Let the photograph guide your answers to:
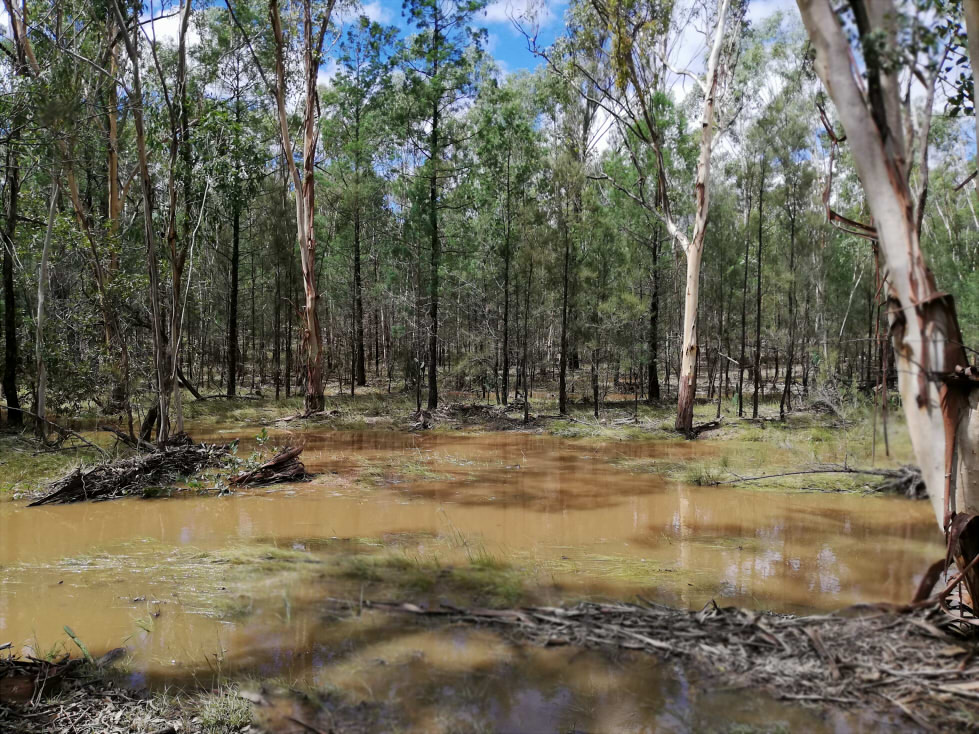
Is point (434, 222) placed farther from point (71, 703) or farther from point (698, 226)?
point (71, 703)

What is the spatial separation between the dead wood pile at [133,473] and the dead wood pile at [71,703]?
17.3 ft

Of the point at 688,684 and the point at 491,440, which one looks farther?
the point at 491,440

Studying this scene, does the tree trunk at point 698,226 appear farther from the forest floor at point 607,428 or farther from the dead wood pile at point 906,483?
the dead wood pile at point 906,483

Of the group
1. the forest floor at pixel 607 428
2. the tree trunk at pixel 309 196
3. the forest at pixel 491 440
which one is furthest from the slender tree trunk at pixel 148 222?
the tree trunk at pixel 309 196

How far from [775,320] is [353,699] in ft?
94.8

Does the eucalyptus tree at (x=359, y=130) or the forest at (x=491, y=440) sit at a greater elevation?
the eucalyptus tree at (x=359, y=130)

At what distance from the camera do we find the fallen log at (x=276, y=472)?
9.02 m

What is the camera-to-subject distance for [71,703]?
10.1 feet

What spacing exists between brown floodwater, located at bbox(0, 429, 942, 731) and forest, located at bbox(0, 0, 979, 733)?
0.03 m

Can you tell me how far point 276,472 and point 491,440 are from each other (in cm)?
629

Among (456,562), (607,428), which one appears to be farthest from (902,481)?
(607,428)

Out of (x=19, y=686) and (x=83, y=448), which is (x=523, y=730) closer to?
(x=19, y=686)

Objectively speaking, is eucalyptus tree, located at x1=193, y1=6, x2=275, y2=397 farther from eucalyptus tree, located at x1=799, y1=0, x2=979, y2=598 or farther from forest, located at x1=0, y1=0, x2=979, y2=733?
eucalyptus tree, located at x1=799, y1=0, x2=979, y2=598

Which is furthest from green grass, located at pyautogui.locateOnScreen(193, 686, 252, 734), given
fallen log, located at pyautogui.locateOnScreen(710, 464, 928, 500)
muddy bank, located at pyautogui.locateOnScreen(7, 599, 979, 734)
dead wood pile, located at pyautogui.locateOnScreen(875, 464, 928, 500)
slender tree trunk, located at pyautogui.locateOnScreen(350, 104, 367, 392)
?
slender tree trunk, located at pyautogui.locateOnScreen(350, 104, 367, 392)
